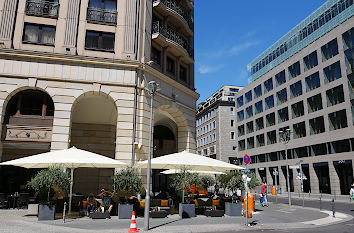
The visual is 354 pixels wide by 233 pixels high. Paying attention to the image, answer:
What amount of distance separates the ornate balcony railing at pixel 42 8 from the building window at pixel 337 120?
37.4 m

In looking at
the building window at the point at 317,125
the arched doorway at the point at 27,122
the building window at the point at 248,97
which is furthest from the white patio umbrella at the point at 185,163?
the building window at the point at 248,97

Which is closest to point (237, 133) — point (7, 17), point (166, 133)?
point (166, 133)

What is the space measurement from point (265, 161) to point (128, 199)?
48904 millimetres

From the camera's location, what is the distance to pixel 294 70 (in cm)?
5247

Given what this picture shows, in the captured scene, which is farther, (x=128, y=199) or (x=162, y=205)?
(x=162, y=205)

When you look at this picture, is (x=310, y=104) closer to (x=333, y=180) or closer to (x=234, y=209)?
(x=333, y=180)

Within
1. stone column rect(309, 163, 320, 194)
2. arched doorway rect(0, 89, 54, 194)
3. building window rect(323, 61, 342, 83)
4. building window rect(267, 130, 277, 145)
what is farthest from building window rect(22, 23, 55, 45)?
building window rect(267, 130, 277, 145)

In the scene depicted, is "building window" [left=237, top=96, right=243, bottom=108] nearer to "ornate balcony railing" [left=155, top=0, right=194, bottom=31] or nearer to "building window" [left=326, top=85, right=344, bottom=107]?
"building window" [left=326, top=85, right=344, bottom=107]

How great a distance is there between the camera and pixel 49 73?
19.5 meters

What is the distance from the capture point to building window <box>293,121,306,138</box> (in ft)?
162

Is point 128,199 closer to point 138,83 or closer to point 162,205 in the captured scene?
point 162,205

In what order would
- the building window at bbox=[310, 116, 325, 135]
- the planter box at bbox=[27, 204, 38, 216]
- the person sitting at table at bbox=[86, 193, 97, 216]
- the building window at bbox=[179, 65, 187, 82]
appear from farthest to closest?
the building window at bbox=[310, 116, 325, 135] → the building window at bbox=[179, 65, 187, 82] → the person sitting at table at bbox=[86, 193, 97, 216] → the planter box at bbox=[27, 204, 38, 216]

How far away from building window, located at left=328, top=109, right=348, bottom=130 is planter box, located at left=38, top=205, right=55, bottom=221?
127 ft

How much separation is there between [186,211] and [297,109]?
136 ft
